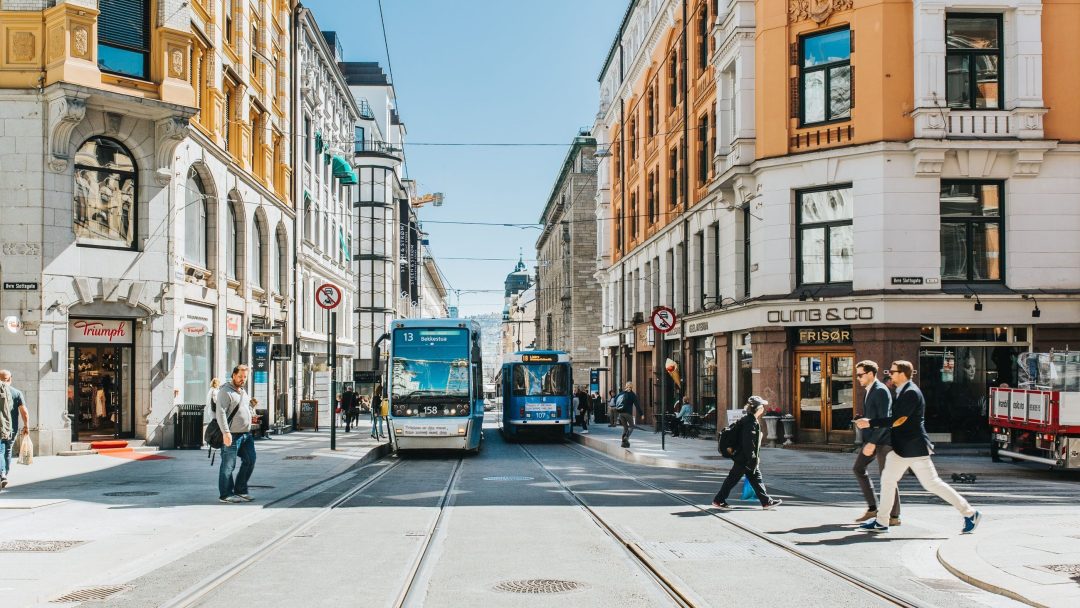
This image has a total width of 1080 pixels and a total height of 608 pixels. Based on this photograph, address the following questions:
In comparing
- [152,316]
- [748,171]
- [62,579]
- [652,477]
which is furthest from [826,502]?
[152,316]

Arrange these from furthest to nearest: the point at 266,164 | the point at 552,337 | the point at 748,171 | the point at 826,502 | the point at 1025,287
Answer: the point at 552,337 → the point at 266,164 → the point at 748,171 → the point at 1025,287 → the point at 826,502

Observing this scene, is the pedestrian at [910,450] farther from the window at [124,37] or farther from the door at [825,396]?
the window at [124,37]

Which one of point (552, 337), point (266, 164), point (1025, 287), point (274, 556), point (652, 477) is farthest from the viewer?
point (552, 337)

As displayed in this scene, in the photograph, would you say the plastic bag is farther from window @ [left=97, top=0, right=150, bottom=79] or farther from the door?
the door

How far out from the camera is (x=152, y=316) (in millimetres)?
24406

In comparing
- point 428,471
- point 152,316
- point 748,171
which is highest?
point 748,171

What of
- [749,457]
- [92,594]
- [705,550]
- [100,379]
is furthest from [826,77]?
[92,594]

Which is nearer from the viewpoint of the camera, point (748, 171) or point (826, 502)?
point (826, 502)

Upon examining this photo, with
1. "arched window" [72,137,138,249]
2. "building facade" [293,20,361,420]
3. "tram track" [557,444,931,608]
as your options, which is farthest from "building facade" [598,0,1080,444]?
"building facade" [293,20,361,420]

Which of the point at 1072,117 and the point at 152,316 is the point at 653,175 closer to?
the point at 1072,117

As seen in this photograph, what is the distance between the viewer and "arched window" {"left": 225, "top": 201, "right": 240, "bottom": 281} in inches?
1213

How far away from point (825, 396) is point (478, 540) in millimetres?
16550

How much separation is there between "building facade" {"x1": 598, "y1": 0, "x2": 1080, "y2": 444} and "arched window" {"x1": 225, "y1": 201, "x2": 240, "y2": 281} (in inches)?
627

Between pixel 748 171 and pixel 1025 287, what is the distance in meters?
7.42
